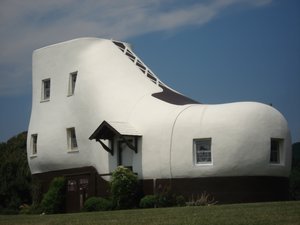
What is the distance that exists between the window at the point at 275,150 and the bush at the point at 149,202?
17.9 feet

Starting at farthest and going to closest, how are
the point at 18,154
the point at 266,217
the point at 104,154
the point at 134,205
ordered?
the point at 18,154 < the point at 104,154 < the point at 134,205 < the point at 266,217

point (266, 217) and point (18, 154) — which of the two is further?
point (18, 154)

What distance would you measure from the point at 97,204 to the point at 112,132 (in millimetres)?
3502

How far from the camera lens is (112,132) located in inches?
1124

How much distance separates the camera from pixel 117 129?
27719 mm

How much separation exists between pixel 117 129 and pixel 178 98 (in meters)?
4.06

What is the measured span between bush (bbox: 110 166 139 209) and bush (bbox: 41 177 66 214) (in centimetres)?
515

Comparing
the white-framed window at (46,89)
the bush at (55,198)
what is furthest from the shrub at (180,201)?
the white-framed window at (46,89)

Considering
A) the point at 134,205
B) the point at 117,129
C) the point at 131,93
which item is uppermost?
the point at 131,93

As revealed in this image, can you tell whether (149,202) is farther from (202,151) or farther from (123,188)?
(202,151)

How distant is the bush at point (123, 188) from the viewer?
2686 cm

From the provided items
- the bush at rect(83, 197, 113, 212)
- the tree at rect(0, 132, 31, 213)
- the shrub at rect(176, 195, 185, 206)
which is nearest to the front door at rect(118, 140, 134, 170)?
the bush at rect(83, 197, 113, 212)

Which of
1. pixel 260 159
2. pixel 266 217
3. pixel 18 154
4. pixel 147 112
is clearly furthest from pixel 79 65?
pixel 266 217

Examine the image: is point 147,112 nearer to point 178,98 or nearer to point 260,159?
point 178,98
